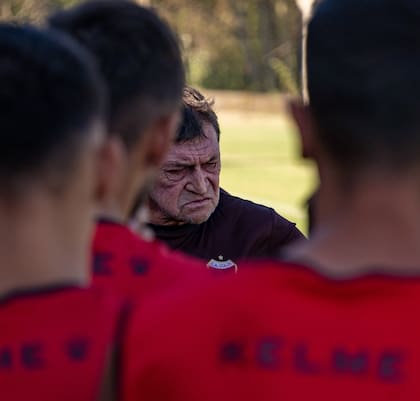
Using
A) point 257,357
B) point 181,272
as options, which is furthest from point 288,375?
point 181,272

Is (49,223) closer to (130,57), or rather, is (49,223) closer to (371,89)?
(130,57)

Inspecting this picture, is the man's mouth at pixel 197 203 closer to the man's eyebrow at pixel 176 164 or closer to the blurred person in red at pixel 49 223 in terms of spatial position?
the man's eyebrow at pixel 176 164

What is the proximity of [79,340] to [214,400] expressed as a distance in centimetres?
30

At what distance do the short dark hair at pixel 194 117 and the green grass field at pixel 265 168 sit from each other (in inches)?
160

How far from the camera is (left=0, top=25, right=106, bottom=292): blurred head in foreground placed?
7.68ft

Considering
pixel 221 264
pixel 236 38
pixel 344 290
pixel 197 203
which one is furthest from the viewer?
pixel 236 38

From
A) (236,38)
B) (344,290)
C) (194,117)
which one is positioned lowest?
(344,290)

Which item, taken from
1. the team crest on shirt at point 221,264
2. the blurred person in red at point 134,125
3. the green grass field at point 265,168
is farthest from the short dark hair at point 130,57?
the green grass field at point 265,168

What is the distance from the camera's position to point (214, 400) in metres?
2.32

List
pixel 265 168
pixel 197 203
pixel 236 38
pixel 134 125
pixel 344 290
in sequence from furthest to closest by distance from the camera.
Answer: pixel 236 38 → pixel 265 168 → pixel 197 203 → pixel 134 125 → pixel 344 290

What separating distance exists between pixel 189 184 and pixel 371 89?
2.91m

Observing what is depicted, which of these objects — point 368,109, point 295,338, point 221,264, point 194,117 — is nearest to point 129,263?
point 295,338

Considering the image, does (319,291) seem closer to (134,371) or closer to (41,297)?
(134,371)

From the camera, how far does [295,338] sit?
227 cm
